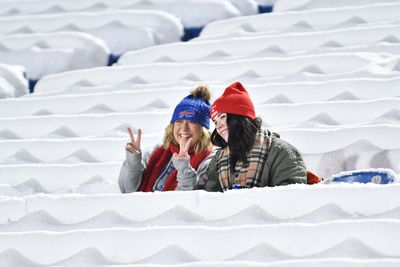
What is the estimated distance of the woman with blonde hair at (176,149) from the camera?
143 inches

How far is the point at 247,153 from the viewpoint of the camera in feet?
11.1

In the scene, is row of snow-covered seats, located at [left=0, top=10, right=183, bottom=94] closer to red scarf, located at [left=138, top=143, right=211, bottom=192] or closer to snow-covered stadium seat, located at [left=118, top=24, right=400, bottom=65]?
snow-covered stadium seat, located at [left=118, top=24, right=400, bottom=65]

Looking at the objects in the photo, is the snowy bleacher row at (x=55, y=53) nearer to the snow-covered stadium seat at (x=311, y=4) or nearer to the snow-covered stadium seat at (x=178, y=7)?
the snow-covered stadium seat at (x=178, y=7)

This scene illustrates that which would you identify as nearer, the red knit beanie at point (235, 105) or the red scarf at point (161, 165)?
the red knit beanie at point (235, 105)

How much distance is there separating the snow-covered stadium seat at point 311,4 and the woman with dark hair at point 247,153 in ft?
5.76

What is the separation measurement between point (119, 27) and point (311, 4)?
98 centimetres

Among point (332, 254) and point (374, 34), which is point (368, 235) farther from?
point (374, 34)

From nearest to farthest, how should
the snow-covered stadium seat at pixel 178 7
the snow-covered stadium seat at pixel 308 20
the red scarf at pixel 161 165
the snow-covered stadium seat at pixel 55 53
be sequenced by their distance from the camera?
the red scarf at pixel 161 165
the snow-covered stadium seat at pixel 308 20
the snow-covered stadium seat at pixel 55 53
the snow-covered stadium seat at pixel 178 7

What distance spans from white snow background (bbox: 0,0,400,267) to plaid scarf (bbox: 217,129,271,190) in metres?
0.23

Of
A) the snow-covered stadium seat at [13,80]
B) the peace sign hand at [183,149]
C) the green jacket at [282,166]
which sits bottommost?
the snow-covered stadium seat at [13,80]

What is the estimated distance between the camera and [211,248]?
9.68 feet

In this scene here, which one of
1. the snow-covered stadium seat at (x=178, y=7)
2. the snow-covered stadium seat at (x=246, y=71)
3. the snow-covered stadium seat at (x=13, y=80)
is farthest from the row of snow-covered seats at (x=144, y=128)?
the snow-covered stadium seat at (x=178, y=7)

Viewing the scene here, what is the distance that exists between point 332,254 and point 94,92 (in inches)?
83.1

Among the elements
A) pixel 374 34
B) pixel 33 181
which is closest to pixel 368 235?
pixel 33 181
